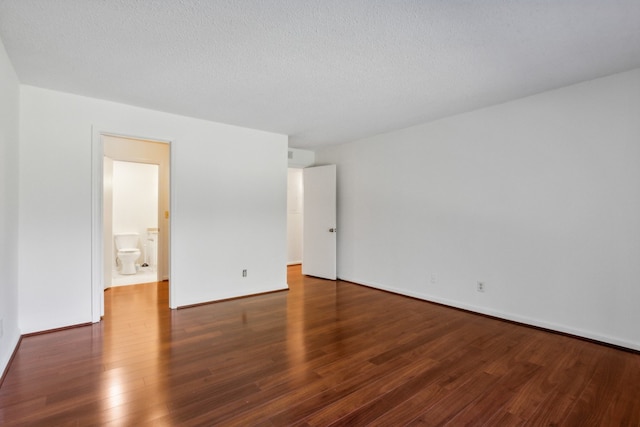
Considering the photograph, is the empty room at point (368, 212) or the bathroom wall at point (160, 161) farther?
the bathroom wall at point (160, 161)

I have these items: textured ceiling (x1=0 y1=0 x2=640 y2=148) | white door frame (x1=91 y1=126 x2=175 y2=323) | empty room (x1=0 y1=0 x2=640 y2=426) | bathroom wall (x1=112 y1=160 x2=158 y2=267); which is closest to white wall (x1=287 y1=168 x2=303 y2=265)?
empty room (x1=0 y1=0 x2=640 y2=426)

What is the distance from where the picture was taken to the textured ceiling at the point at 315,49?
1.90 metres

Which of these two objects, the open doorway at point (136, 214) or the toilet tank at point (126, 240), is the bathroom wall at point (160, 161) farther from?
the toilet tank at point (126, 240)

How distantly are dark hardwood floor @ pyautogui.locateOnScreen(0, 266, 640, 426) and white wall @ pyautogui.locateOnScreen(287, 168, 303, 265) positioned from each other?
3.71 meters

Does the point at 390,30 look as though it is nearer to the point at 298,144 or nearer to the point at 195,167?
the point at 195,167

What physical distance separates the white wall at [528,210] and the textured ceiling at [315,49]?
39cm

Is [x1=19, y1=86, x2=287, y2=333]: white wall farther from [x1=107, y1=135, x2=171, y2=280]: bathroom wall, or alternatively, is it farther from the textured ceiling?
[x1=107, y1=135, x2=171, y2=280]: bathroom wall

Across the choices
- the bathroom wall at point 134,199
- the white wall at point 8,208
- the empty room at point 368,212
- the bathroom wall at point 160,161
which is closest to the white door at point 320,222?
the empty room at point 368,212

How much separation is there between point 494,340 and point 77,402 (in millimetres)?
3301

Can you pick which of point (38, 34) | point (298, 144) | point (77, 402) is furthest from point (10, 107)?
point (298, 144)

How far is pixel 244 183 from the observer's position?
449cm

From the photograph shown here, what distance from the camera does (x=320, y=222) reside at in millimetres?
5727

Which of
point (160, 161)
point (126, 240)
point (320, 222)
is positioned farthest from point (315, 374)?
point (126, 240)

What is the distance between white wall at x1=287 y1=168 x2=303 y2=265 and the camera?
730cm
